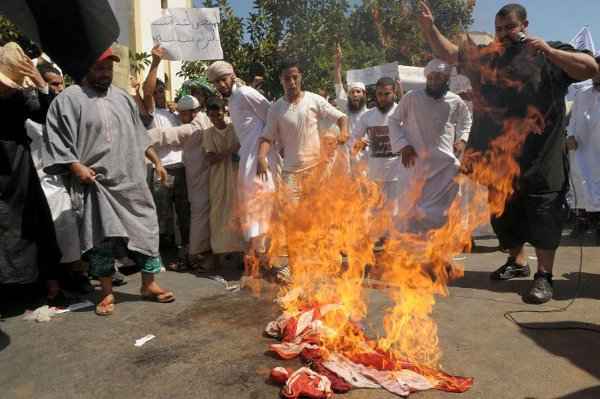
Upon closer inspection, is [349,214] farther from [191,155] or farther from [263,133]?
[191,155]

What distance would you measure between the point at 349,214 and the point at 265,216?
4.19 feet

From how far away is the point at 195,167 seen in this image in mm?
6086

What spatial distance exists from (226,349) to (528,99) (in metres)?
3.35

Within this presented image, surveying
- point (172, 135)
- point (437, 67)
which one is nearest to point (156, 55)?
point (172, 135)

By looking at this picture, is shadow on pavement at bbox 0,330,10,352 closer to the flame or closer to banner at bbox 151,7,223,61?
the flame

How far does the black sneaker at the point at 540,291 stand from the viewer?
4.34 metres

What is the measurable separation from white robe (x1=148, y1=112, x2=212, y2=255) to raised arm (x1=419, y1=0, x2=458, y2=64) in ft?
8.92

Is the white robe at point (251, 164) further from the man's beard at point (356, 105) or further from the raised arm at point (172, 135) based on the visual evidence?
the man's beard at point (356, 105)

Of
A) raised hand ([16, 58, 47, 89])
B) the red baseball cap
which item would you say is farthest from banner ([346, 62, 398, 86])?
raised hand ([16, 58, 47, 89])

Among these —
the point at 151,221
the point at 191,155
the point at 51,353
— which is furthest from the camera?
the point at 191,155

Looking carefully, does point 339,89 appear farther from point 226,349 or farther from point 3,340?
point 3,340

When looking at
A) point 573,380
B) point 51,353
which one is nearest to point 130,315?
point 51,353

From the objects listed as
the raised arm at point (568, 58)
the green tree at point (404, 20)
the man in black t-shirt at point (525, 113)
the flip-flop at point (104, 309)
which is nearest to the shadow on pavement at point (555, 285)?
the man in black t-shirt at point (525, 113)

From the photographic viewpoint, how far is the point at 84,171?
425cm
